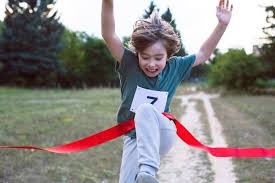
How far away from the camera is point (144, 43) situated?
11.1ft

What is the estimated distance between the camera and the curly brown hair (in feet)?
11.1

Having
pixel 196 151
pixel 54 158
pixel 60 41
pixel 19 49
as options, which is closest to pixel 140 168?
pixel 54 158

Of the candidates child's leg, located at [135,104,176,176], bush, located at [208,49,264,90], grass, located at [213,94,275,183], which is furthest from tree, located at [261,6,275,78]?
child's leg, located at [135,104,176,176]

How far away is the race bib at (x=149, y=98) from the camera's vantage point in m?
3.46

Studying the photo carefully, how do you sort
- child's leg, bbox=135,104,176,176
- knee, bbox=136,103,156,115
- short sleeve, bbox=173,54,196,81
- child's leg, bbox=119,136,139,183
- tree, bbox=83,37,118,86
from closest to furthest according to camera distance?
child's leg, bbox=135,104,176,176 < knee, bbox=136,103,156,115 < child's leg, bbox=119,136,139,183 < short sleeve, bbox=173,54,196,81 < tree, bbox=83,37,118,86

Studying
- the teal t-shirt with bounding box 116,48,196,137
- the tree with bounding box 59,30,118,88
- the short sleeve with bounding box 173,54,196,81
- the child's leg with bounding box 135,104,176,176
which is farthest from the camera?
the tree with bounding box 59,30,118,88

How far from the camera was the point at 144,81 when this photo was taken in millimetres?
3535

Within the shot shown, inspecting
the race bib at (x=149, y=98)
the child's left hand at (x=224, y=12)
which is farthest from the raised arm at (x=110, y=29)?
the child's left hand at (x=224, y=12)

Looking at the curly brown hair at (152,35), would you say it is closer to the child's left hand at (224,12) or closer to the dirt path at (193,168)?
the child's left hand at (224,12)

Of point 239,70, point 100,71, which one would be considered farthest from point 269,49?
point 100,71

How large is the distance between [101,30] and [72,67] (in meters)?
47.7

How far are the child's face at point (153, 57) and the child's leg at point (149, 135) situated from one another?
12.3 inches

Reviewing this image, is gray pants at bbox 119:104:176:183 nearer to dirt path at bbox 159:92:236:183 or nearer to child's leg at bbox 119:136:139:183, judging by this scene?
child's leg at bbox 119:136:139:183

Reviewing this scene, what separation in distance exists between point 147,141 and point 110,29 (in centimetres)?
85
